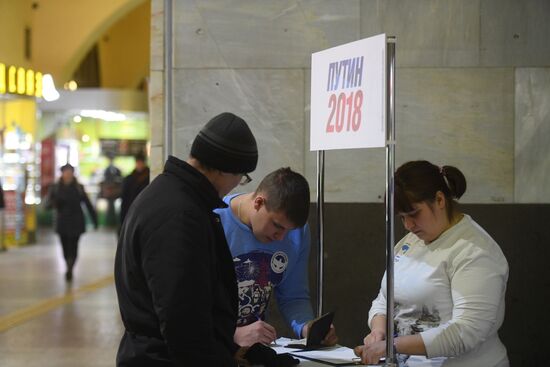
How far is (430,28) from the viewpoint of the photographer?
208 inches

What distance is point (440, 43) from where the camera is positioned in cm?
527

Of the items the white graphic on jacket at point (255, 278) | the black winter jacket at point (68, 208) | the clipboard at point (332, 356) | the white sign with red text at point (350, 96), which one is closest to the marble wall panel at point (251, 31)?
the white sign with red text at point (350, 96)

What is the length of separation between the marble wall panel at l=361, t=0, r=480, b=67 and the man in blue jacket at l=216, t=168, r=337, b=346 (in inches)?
78.9

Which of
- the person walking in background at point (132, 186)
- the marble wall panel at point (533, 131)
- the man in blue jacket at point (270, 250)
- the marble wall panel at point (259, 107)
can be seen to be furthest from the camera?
the person walking in background at point (132, 186)

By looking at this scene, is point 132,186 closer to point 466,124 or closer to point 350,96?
point 466,124

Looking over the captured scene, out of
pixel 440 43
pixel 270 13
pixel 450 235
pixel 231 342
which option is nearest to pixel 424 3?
pixel 440 43

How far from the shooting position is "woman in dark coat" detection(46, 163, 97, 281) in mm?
12289

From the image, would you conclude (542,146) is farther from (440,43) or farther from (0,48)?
(0,48)

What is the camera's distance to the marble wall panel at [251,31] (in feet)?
17.5

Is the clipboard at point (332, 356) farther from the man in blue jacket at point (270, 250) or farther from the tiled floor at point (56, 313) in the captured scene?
the tiled floor at point (56, 313)

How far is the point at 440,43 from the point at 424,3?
0.81 ft

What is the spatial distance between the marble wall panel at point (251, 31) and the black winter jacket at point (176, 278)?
2.92m

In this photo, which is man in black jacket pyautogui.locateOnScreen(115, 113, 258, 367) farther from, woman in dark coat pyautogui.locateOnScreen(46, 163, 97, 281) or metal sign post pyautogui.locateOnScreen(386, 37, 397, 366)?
woman in dark coat pyautogui.locateOnScreen(46, 163, 97, 281)

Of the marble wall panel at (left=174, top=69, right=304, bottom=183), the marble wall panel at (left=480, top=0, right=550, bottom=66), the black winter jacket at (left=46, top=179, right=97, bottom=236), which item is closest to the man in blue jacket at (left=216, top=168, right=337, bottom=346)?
Answer: the marble wall panel at (left=174, top=69, right=304, bottom=183)
